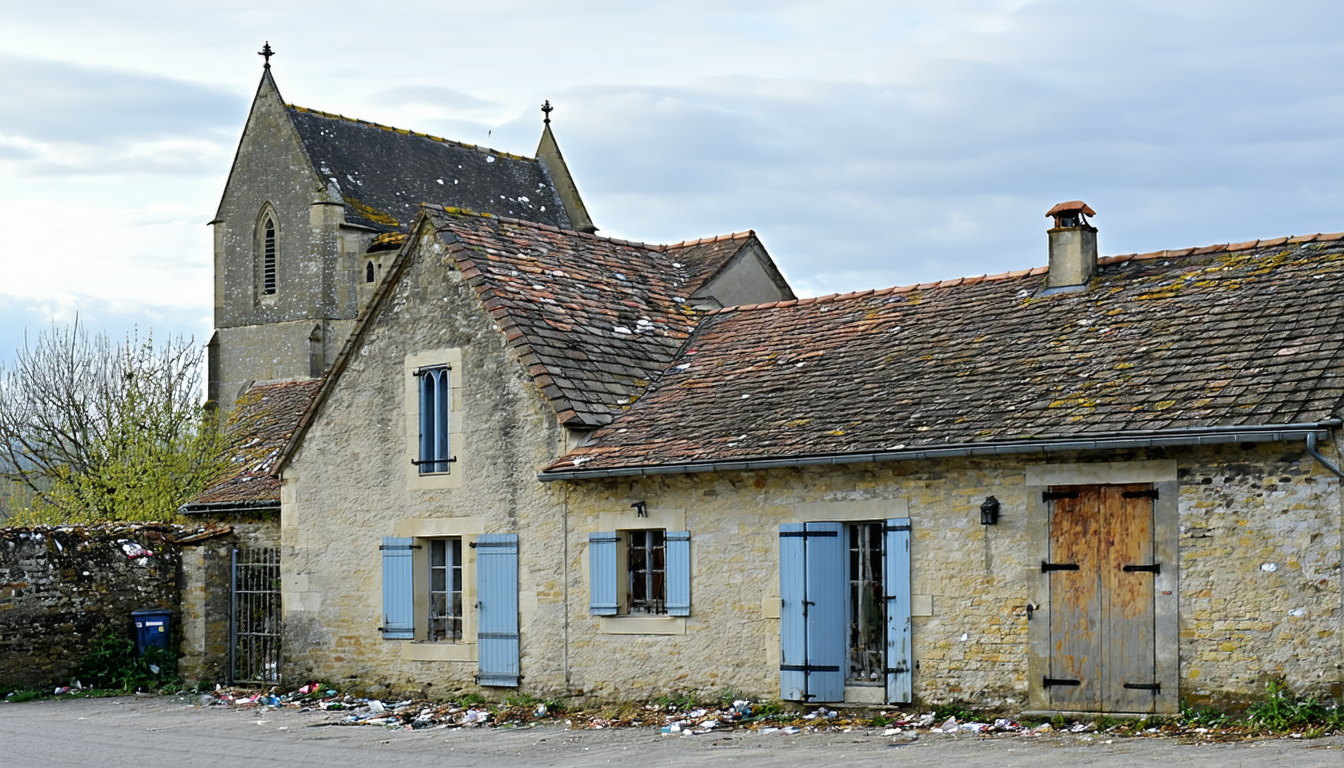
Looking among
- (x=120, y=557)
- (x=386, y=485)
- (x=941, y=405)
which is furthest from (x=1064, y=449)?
(x=120, y=557)

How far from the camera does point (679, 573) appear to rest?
15.2 metres

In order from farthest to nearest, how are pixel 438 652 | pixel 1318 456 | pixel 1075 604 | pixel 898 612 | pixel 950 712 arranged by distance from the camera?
pixel 438 652 → pixel 898 612 → pixel 950 712 → pixel 1075 604 → pixel 1318 456

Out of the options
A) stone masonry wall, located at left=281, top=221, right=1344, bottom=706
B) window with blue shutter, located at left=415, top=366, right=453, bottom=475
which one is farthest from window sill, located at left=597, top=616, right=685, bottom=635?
window with blue shutter, located at left=415, top=366, right=453, bottom=475

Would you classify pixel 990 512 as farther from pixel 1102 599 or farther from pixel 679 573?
pixel 679 573

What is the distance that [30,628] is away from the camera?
18.8 meters

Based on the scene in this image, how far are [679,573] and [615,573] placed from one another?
743 mm

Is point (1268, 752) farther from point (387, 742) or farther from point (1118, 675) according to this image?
point (387, 742)

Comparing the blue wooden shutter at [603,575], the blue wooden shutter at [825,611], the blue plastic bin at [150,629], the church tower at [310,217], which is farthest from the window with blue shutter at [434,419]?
the church tower at [310,217]

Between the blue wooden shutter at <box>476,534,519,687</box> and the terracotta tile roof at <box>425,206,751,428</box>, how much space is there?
1.64 meters

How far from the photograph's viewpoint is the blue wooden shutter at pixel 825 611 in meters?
14.4

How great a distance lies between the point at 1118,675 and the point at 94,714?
35.2 feet

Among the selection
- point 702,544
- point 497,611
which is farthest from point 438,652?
point 702,544

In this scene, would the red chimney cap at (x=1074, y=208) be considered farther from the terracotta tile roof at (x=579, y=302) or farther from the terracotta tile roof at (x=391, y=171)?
the terracotta tile roof at (x=391, y=171)

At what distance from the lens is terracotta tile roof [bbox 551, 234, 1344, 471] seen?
1288 cm
